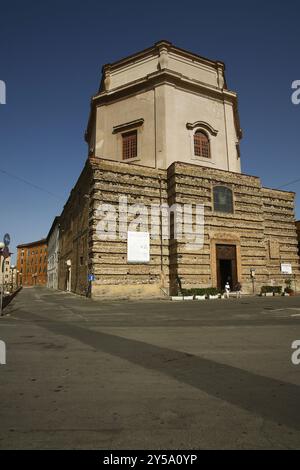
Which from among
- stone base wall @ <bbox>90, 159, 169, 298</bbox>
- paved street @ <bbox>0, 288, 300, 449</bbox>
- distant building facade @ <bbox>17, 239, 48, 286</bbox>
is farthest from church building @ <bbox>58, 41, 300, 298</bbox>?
distant building facade @ <bbox>17, 239, 48, 286</bbox>

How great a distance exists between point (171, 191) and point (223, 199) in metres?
4.39

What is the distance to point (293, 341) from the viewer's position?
721 centimetres

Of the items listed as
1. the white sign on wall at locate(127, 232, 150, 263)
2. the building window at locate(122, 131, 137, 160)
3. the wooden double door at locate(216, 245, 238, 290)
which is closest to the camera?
the white sign on wall at locate(127, 232, 150, 263)

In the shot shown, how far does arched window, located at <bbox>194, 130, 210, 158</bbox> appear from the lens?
2758 centimetres

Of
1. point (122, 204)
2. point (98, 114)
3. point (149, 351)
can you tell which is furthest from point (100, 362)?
point (98, 114)

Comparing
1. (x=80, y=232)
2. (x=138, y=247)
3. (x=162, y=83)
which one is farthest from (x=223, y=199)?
(x=80, y=232)

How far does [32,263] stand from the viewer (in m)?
101

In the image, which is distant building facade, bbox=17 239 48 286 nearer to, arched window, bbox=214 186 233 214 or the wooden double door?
the wooden double door

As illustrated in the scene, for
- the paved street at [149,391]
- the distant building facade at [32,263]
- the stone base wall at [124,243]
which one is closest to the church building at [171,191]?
the stone base wall at [124,243]

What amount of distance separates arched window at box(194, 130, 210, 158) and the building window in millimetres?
5193

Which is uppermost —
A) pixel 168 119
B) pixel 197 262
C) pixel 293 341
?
pixel 168 119

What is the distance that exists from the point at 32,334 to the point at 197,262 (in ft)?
53.9

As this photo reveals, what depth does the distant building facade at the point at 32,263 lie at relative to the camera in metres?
94.7
